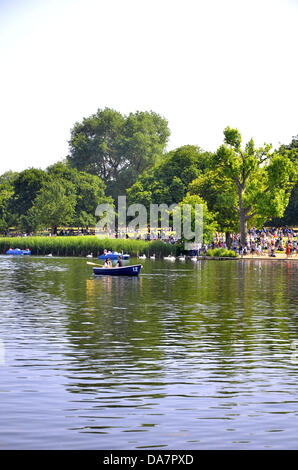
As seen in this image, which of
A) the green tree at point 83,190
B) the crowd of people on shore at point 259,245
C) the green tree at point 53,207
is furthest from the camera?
the green tree at point 83,190

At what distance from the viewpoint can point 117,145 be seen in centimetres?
17775

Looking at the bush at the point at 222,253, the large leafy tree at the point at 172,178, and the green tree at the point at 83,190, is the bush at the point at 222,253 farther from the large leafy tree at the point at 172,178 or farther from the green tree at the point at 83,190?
the green tree at the point at 83,190

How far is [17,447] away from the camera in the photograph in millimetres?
13734

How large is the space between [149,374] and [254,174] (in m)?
97.9

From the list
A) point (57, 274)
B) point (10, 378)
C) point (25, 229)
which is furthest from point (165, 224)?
point (10, 378)

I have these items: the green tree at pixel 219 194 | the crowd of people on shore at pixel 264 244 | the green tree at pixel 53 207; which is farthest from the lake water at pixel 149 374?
the green tree at pixel 53 207

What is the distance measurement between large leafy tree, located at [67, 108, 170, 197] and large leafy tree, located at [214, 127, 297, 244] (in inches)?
2514

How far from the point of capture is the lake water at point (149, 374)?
48.2 feet

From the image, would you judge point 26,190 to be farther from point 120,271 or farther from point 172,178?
point 120,271

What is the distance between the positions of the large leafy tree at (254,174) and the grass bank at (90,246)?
12.8m

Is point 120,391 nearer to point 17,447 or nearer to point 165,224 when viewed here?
point 17,447

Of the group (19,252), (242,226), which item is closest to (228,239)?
(242,226)

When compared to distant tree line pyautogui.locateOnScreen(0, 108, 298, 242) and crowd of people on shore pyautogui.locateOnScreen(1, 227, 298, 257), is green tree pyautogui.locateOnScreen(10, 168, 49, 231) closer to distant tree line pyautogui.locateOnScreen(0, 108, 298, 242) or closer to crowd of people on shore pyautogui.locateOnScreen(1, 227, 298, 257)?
distant tree line pyautogui.locateOnScreen(0, 108, 298, 242)
